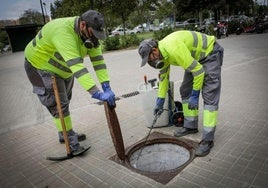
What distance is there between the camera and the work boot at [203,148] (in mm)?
3588

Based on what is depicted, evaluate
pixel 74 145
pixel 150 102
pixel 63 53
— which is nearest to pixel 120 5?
pixel 150 102

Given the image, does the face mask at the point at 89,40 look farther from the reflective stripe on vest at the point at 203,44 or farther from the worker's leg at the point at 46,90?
the reflective stripe on vest at the point at 203,44

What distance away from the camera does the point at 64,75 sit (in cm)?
396

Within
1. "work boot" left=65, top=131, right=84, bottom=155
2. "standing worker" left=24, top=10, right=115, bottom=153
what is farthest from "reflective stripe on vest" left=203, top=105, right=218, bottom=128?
"work boot" left=65, top=131, right=84, bottom=155

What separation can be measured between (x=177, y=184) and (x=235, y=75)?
19.7ft

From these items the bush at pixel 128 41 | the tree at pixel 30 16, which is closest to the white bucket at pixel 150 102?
the bush at pixel 128 41

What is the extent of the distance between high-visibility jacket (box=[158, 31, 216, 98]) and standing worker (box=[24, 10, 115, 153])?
0.84 m

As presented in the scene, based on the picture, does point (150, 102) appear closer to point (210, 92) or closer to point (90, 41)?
point (210, 92)

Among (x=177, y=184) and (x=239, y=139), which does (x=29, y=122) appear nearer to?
(x=177, y=184)

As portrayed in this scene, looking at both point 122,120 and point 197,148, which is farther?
point 122,120

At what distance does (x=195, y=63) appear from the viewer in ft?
10.6

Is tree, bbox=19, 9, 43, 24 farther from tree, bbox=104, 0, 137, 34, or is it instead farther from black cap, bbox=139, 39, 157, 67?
black cap, bbox=139, 39, 157, 67

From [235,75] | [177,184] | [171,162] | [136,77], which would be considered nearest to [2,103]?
[136,77]

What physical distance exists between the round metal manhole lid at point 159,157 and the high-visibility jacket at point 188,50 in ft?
3.88
